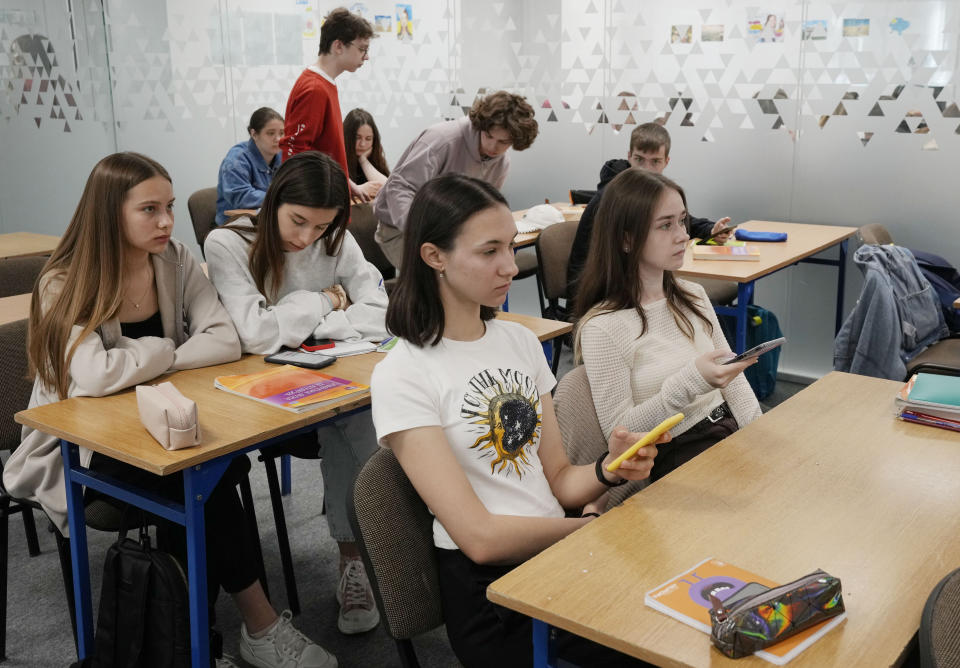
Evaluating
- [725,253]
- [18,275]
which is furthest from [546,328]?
[18,275]

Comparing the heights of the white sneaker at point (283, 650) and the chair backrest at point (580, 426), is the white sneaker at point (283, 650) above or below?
below

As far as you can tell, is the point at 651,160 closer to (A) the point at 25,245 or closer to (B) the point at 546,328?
(B) the point at 546,328

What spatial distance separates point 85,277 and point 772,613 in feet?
5.60

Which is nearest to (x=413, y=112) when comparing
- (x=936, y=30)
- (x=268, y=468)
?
(x=936, y=30)

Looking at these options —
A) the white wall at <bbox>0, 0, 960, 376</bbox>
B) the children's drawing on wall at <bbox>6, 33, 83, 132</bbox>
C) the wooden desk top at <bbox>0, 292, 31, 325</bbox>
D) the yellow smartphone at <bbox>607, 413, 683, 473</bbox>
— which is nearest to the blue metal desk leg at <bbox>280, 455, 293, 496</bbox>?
the wooden desk top at <bbox>0, 292, 31, 325</bbox>

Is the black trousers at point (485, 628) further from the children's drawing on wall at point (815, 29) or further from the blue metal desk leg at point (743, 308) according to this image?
the children's drawing on wall at point (815, 29)

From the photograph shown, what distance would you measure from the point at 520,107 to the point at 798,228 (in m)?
1.81

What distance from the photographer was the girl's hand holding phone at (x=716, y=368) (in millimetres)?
1809

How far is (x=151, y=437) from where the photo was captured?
1883 mm

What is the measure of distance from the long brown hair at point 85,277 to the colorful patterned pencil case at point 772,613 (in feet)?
5.26

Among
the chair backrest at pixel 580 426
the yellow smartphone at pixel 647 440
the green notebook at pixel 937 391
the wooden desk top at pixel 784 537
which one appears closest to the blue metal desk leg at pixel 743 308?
the green notebook at pixel 937 391

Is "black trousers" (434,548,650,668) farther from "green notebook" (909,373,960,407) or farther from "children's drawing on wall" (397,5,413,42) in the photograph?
"children's drawing on wall" (397,5,413,42)

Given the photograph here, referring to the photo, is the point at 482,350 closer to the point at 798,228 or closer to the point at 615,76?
the point at 798,228

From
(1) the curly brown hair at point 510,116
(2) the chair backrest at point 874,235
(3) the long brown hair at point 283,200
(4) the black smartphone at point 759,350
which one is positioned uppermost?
(1) the curly brown hair at point 510,116
